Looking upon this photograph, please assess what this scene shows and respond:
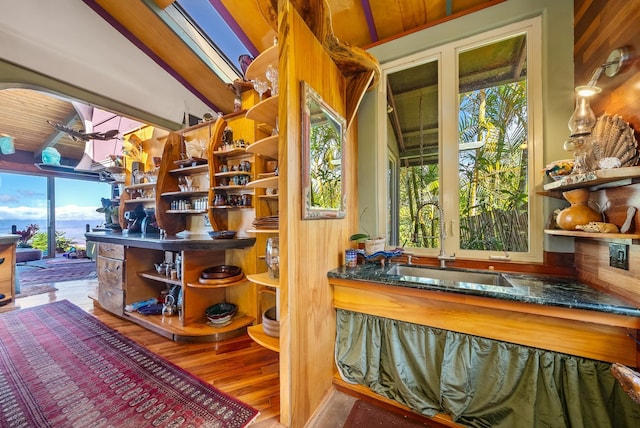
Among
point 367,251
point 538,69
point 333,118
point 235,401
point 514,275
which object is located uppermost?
point 538,69

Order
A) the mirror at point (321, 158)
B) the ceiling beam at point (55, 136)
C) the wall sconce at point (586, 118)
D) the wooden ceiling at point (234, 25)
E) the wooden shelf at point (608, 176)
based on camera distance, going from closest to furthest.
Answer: the wooden shelf at point (608, 176), the wall sconce at point (586, 118), the mirror at point (321, 158), the wooden ceiling at point (234, 25), the ceiling beam at point (55, 136)

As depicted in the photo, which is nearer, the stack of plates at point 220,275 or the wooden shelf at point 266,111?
the wooden shelf at point 266,111

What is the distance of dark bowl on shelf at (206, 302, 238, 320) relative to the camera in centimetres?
234

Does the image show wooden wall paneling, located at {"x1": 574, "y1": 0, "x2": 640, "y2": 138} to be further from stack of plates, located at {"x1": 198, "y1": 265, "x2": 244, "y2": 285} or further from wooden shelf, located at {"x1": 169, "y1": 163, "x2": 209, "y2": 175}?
wooden shelf, located at {"x1": 169, "y1": 163, "x2": 209, "y2": 175}

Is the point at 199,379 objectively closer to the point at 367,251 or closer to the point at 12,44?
the point at 367,251

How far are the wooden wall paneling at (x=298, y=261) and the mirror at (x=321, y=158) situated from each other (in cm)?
4

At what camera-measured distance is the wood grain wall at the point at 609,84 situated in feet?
3.26

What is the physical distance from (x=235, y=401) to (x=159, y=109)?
3569 millimetres

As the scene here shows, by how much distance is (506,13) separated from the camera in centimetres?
163

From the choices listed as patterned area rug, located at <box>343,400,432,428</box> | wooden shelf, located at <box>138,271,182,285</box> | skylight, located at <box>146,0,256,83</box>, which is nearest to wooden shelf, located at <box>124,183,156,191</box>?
wooden shelf, located at <box>138,271,182,285</box>

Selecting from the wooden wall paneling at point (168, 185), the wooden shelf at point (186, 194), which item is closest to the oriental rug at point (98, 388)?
the wooden wall paneling at point (168, 185)

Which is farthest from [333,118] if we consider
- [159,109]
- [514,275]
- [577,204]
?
[159,109]

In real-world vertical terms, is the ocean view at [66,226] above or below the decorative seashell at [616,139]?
below

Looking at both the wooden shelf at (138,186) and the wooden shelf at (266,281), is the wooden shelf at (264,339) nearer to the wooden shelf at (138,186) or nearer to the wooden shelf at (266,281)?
the wooden shelf at (266,281)
